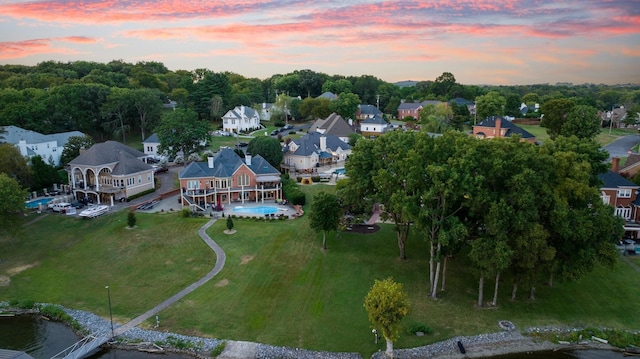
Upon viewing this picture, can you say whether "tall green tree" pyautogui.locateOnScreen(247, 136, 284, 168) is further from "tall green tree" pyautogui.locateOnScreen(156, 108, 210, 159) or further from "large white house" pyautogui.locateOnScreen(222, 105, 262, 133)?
"large white house" pyautogui.locateOnScreen(222, 105, 262, 133)

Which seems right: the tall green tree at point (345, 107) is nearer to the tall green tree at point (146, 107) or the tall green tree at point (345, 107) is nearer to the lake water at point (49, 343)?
the tall green tree at point (146, 107)

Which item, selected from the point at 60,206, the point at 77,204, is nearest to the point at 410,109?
the point at 77,204

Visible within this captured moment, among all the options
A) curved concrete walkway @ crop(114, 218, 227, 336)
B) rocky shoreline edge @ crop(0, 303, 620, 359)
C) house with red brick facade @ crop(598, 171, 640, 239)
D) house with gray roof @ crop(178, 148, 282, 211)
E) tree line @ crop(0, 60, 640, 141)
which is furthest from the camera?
tree line @ crop(0, 60, 640, 141)

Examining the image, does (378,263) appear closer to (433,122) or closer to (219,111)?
(433,122)

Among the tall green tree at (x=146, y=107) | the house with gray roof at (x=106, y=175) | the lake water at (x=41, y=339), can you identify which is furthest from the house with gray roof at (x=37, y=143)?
the lake water at (x=41, y=339)

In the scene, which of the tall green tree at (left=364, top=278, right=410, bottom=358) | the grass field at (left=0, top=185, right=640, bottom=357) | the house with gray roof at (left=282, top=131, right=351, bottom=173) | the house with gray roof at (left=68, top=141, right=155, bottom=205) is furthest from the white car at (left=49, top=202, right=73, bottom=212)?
the tall green tree at (left=364, top=278, right=410, bottom=358)

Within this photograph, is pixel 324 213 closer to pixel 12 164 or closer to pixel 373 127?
pixel 12 164

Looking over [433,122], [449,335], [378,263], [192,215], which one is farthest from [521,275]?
[433,122]
